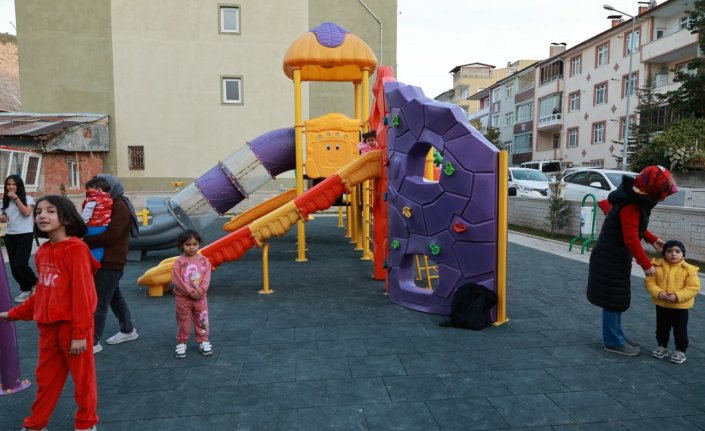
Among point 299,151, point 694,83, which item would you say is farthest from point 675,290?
point 694,83

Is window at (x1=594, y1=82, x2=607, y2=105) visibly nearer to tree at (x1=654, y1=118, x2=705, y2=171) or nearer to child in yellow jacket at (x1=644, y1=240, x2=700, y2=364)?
tree at (x1=654, y1=118, x2=705, y2=171)

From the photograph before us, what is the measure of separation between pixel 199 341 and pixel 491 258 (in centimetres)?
320

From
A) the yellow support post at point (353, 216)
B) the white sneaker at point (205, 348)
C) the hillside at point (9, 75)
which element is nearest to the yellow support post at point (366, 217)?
the yellow support post at point (353, 216)

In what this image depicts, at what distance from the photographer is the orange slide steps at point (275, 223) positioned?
6.68 meters

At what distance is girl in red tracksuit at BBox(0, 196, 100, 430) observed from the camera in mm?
2764

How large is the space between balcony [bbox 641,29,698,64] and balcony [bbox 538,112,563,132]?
317 inches

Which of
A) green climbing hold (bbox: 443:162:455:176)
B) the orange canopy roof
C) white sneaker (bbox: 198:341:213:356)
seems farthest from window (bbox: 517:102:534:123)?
white sneaker (bbox: 198:341:213:356)

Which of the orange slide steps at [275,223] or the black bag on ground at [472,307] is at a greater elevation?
the orange slide steps at [275,223]

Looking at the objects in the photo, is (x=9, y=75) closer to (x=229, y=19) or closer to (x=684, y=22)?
(x=229, y=19)

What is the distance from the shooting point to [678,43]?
26.7 m

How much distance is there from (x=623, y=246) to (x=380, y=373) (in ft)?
8.16

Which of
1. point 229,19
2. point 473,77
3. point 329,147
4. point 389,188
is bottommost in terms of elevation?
point 389,188

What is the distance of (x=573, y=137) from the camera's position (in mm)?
35500

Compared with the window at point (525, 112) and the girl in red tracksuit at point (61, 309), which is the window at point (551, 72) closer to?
the window at point (525, 112)
